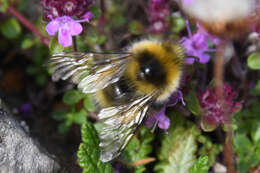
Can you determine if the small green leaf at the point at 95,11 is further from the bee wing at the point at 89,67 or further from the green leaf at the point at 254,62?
the green leaf at the point at 254,62

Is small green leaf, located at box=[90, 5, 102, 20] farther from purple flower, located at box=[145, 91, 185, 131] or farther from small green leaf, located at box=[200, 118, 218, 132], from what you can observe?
small green leaf, located at box=[200, 118, 218, 132]

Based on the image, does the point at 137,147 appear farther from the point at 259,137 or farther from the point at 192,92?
the point at 259,137

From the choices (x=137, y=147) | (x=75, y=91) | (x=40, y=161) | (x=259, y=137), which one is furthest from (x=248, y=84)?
(x=40, y=161)

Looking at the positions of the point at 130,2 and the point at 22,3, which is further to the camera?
the point at 130,2

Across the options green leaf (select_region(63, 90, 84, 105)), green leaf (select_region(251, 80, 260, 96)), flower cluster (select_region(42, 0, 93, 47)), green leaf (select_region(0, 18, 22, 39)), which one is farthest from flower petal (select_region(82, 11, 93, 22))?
green leaf (select_region(251, 80, 260, 96))

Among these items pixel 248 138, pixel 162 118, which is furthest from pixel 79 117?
pixel 248 138

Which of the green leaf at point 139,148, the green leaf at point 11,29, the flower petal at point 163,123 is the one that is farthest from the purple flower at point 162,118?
the green leaf at point 11,29
